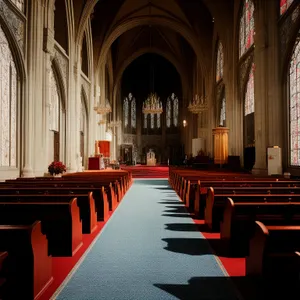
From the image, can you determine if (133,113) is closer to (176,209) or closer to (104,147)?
(104,147)

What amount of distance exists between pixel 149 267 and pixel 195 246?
42.2 inches

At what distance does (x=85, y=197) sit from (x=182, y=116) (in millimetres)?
32515

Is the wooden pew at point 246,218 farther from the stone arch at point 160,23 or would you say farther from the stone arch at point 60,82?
the stone arch at point 160,23

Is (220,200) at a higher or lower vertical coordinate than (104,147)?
lower

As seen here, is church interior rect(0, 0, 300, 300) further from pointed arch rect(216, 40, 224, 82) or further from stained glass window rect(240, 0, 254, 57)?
pointed arch rect(216, 40, 224, 82)

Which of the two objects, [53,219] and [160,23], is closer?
[53,219]

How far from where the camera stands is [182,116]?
37.0 meters

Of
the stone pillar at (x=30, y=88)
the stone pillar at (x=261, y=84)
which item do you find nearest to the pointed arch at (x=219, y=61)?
the stone pillar at (x=261, y=84)

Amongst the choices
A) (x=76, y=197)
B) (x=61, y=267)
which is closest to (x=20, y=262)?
(x=61, y=267)

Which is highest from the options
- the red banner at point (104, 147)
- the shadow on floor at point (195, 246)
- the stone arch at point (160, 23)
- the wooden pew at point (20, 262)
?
the stone arch at point (160, 23)

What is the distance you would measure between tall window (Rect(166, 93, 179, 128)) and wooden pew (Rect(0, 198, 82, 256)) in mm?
35460

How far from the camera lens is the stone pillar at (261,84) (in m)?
12.7

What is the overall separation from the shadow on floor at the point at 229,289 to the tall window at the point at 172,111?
36.3 meters

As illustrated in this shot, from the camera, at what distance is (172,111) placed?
1555 inches
